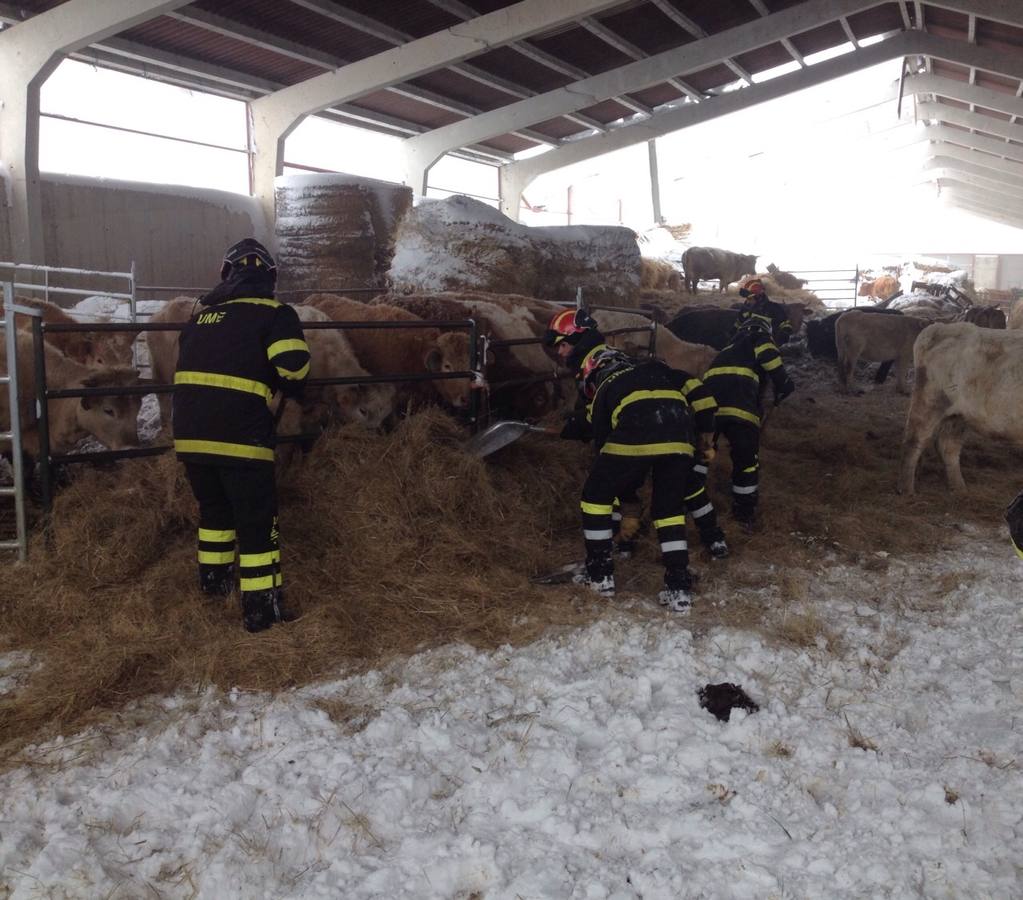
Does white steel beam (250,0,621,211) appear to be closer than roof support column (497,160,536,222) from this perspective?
Yes

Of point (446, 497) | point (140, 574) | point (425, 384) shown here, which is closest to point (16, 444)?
point (140, 574)

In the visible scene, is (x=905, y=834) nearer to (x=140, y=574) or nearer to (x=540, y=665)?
(x=540, y=665)

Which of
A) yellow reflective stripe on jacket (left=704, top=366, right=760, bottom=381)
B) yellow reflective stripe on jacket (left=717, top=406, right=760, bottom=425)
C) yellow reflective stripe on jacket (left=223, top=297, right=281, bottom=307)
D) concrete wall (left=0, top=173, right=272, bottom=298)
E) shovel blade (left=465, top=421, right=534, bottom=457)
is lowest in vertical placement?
shovel blade (left=465, top=421, right=534, bottom=457)

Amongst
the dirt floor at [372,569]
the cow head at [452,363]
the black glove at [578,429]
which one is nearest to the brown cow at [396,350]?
the cow head at [452,363]

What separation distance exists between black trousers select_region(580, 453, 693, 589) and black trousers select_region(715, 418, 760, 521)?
165 centimetres

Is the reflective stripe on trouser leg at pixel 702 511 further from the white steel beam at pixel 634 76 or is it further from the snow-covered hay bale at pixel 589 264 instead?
the white steel beam at pixel 634 76

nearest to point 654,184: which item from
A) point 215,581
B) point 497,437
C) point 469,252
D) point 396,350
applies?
point 469,252

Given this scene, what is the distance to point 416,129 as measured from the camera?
2178 cm

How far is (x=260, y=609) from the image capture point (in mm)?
4281

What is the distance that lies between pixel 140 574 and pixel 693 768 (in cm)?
327

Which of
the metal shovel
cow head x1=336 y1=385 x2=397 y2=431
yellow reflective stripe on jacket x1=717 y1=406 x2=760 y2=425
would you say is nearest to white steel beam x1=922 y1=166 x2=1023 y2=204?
yellow reflective stripe on jacket x1=717 y1=406 x2=760 y2=425

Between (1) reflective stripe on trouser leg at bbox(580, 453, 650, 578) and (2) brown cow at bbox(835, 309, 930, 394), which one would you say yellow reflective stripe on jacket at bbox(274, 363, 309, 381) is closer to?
(1) reflective stripe on trouser leg at bbox(580, 453, 650, 578)

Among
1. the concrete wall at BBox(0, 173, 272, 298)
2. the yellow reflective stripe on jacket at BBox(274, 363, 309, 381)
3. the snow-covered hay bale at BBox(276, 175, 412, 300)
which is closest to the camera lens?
the yellow reflective stripe on jacket at BBox(274, 363, 309, 381)

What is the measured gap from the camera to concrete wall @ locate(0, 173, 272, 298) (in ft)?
44.9
